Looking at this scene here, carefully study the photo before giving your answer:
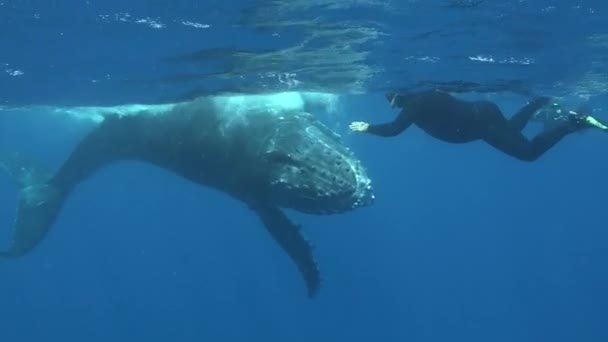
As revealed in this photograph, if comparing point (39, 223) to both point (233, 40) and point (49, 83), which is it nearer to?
point (49, 83)

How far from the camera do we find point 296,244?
17.4m

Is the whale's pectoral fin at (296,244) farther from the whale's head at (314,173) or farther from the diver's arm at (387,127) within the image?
the diver's arm at (387,127)

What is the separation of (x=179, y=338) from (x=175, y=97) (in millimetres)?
51591

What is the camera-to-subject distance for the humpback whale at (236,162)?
1430 centimetres

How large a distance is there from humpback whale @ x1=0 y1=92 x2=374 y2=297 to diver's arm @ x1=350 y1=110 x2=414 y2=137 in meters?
0.97

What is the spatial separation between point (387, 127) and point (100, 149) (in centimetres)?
1291

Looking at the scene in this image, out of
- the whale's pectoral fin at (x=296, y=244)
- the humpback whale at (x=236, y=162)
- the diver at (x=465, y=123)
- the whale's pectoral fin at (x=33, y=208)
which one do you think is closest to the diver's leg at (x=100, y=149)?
the humpback whale at (x=236, y=162)

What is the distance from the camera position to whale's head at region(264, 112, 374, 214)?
1383cm

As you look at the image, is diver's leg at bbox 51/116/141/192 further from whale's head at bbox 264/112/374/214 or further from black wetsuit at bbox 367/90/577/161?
black wetsuit at bbox 367/90/577/161

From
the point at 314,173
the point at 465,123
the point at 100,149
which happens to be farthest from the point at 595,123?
the point at 100,149

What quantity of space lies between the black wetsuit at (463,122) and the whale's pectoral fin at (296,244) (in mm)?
4402

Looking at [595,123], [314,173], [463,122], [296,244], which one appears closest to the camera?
[595,123]

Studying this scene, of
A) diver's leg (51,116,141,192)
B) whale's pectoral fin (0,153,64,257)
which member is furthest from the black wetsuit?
whale's pectoral fin (0,153,64,257)

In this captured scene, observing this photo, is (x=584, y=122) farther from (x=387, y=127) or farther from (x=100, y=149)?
(x=100, y=149)
